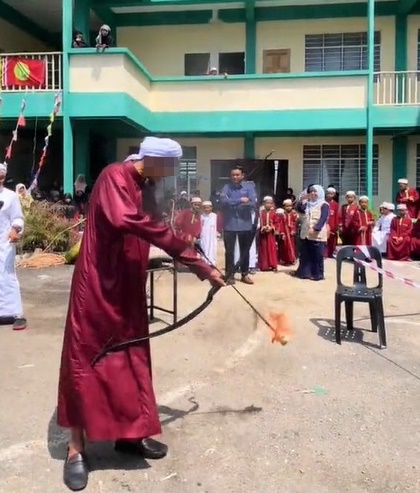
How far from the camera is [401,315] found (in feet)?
24.1

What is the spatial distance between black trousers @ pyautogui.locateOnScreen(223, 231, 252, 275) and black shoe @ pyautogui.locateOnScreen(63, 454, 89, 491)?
20.5 feet

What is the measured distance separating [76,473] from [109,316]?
842mm

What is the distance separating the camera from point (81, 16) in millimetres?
15711

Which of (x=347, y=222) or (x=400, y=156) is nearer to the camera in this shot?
(x=347, y=222)

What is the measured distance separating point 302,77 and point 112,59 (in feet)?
15.8

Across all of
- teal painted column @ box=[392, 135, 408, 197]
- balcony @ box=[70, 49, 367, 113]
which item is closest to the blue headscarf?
balcony @ box=[70, 49, 367, 113]

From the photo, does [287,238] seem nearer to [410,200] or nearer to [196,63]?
[410,200]

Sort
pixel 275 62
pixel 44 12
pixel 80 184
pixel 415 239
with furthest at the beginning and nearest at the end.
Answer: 1. pixel 275 62
2. pixel 44 12
3. pixel 80 184
4. pixel 415 239

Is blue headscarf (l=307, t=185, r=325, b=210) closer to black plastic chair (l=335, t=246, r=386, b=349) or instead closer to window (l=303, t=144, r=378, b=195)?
black plastic chair (l=335, t=246, r=386, b=349)

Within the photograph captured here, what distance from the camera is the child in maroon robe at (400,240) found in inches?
495

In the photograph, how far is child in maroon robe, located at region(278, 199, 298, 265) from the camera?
11758 millimetres

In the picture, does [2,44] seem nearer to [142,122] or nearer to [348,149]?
[142,122]

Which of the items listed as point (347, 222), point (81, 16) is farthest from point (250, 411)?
point (81, 16)

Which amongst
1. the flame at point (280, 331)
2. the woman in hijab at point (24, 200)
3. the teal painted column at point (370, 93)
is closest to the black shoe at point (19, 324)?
the flame at point (280, 331)
